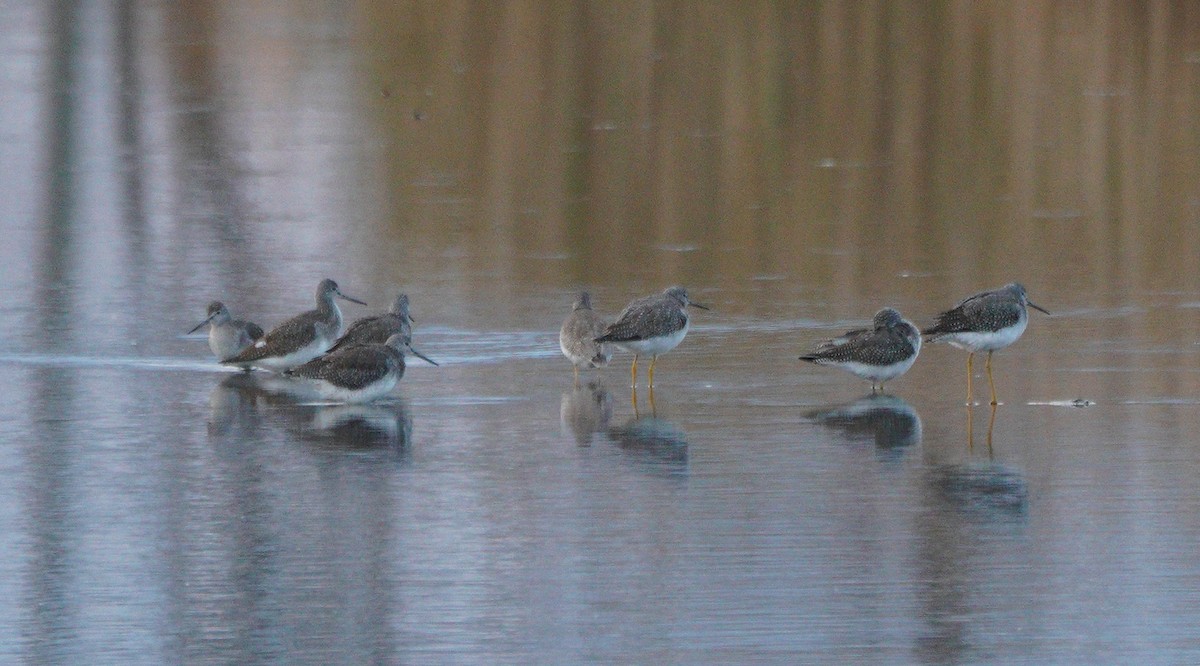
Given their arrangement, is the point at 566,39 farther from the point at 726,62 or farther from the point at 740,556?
the point at 740,556

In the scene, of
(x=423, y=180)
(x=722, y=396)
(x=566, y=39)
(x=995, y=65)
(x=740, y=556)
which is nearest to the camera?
(x=740, y=556)

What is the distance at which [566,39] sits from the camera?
3084 cm

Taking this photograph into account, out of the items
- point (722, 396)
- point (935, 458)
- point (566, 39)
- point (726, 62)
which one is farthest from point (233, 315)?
point (566, 39)

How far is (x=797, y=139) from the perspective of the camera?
22.7m

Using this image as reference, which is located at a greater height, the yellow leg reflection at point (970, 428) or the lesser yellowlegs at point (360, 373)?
the lesser yellowlegs at point (360, 373)

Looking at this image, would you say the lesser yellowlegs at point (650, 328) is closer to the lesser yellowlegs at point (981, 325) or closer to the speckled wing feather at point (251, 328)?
the lesser yellowlegs at point (981, 325)

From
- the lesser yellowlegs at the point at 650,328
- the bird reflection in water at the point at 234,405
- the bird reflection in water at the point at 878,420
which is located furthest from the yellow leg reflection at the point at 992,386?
the bird reflection in water at the point at 234,405

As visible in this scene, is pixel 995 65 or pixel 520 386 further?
pixel 995 65

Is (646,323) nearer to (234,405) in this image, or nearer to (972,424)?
(972,424)

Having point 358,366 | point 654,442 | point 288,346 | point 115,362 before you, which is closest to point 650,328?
point 654,442

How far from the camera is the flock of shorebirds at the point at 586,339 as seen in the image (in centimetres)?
1203

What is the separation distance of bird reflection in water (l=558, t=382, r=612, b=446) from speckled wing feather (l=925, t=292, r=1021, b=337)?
6.51ft

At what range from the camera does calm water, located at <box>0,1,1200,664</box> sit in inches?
325

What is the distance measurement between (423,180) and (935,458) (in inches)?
441
